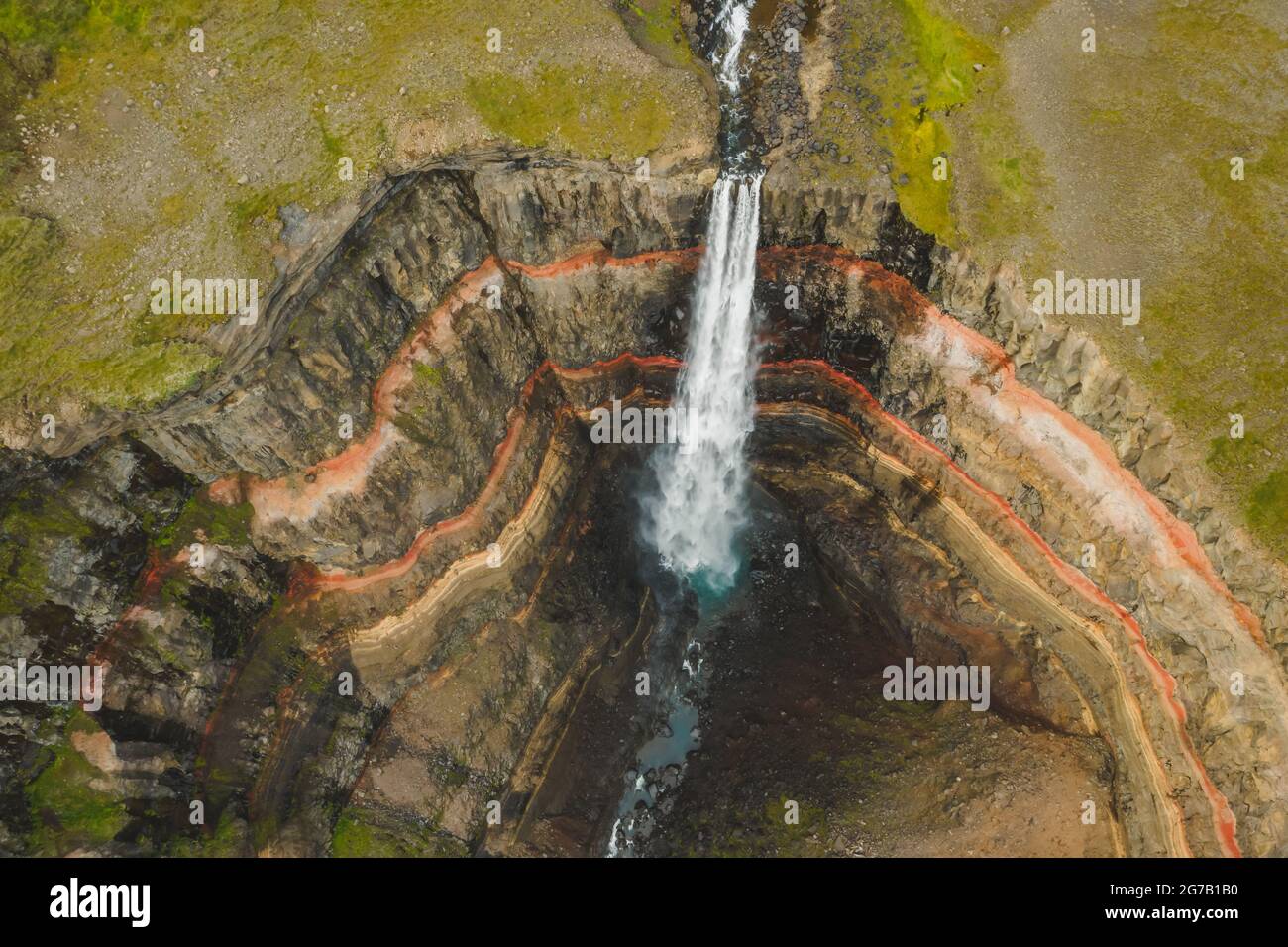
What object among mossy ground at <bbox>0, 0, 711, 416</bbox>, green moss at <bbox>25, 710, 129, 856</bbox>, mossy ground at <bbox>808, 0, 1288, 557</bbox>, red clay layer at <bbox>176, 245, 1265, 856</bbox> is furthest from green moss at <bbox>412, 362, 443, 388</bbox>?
mossy ground at <bbox>808, 0, 1288, 557</bbox>

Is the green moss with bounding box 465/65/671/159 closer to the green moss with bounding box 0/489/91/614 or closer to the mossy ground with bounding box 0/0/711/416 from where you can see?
the mossy ground with bounding box 0/0/711/416

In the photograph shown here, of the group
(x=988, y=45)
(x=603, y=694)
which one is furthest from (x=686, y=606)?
(x=988, y=45)

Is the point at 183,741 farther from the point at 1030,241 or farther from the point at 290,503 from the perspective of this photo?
the point at 1030,241

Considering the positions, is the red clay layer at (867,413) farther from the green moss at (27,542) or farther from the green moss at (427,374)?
the green moss at (27,542)

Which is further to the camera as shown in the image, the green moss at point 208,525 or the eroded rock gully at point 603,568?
the green moss at point 208,525

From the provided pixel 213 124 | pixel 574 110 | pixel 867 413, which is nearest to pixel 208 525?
pixel 213 124

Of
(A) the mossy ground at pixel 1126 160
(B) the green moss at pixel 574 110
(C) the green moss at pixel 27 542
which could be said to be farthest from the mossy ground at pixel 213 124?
(A) the mossy ground at pixel 1126 160

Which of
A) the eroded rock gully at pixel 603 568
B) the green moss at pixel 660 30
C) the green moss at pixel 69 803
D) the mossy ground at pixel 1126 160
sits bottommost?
the green moss at pixel 69 803
